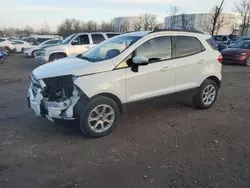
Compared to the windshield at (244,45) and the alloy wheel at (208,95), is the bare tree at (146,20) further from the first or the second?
the alloy wheel at (208,95)

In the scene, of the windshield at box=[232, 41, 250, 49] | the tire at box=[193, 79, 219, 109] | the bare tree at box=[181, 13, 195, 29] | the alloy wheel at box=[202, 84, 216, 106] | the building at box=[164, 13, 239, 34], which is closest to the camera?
the tire at box=[193, 79, 219, 109]

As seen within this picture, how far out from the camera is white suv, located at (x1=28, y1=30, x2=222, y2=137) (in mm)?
4176

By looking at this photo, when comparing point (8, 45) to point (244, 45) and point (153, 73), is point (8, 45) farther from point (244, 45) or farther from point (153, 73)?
point (153, 73)

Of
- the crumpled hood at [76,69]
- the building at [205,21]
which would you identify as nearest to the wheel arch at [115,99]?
the crumpled hood at [76,69]

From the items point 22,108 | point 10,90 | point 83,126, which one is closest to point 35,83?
point 83,126

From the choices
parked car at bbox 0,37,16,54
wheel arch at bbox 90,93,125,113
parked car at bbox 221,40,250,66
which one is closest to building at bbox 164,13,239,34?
parked car at bbox 0,37,16,54

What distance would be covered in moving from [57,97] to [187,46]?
118 inches

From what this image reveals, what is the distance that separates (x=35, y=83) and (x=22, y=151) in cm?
122

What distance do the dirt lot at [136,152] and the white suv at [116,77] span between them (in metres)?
0.49

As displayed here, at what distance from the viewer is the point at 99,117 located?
4410mm

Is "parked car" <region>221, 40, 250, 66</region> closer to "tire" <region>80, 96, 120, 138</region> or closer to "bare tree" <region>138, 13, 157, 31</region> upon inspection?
"tire" <region>80, 96, 120, 138</region>

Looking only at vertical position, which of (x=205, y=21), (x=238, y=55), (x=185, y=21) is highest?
(x=205, y=21)

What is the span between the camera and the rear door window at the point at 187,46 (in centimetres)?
532

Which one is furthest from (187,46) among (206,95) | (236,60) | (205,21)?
(205,21)
